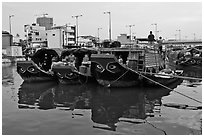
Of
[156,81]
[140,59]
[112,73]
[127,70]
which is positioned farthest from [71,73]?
[156,81]

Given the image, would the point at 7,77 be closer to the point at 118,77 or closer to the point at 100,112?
the point at 118,77

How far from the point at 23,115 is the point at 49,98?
3.38m

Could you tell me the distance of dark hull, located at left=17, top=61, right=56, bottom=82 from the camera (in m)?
18.4

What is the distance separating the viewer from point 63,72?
17109 millimetres

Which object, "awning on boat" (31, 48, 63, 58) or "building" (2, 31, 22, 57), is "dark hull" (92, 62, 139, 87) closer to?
"awning on boat" (31, 48, 63, 58)

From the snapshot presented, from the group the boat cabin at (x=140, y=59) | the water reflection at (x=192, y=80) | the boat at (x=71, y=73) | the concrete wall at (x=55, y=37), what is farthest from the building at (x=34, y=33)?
the boat cabin at (x=140, y=59)

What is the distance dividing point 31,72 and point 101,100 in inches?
313

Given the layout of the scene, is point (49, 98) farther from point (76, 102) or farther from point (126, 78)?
point (126, 78)

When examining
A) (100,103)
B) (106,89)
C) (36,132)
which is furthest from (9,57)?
(36,132)

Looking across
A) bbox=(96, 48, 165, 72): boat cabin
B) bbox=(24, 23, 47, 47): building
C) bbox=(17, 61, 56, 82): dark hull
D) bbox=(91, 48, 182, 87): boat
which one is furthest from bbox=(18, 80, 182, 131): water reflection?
bbox=(24, 23, 47, 47): building

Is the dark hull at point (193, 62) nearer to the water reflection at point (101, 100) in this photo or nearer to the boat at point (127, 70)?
the water reflection at point (101, 100)

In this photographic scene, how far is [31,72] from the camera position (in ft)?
61.1

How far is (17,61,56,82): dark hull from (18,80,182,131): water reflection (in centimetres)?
144

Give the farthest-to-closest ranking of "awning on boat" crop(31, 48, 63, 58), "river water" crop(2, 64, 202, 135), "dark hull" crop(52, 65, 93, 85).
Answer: "awning on boat" crop(31, 48, 63, 58)
"dark hull" crop(52, 65, 93, 85)
"river water" crop(2, 64, 202, 135)
